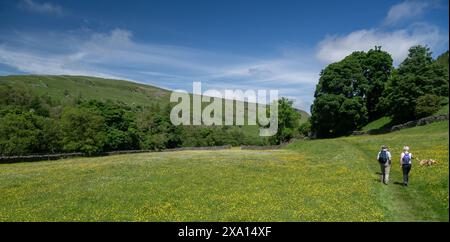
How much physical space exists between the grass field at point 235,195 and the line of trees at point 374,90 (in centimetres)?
3526

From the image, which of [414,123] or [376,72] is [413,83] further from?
[376,72]

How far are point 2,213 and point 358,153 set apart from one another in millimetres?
39829

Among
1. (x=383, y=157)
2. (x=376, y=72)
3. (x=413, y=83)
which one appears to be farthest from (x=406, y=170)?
(x=376, y=72)

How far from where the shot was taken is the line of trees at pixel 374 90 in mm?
69625

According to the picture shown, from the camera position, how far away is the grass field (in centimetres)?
1998

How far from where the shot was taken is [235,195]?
25.3m

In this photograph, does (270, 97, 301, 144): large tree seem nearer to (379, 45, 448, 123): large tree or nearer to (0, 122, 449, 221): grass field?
(379, 45, 448, 123): large tree

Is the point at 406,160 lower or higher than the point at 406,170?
higher

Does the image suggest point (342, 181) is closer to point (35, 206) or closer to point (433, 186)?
point (433, 186)

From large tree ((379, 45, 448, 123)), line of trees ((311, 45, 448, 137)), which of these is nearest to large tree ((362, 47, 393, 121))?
line of trees ((311, 45, 448, 137))

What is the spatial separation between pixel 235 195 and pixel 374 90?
246ft

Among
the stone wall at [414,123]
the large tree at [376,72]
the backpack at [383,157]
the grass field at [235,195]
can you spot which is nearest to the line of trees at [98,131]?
the large tree at [376,72]

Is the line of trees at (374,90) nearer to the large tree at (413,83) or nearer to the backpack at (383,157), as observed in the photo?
the large tree at (413,83)

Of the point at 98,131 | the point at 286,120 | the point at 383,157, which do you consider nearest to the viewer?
the point at 383,157
